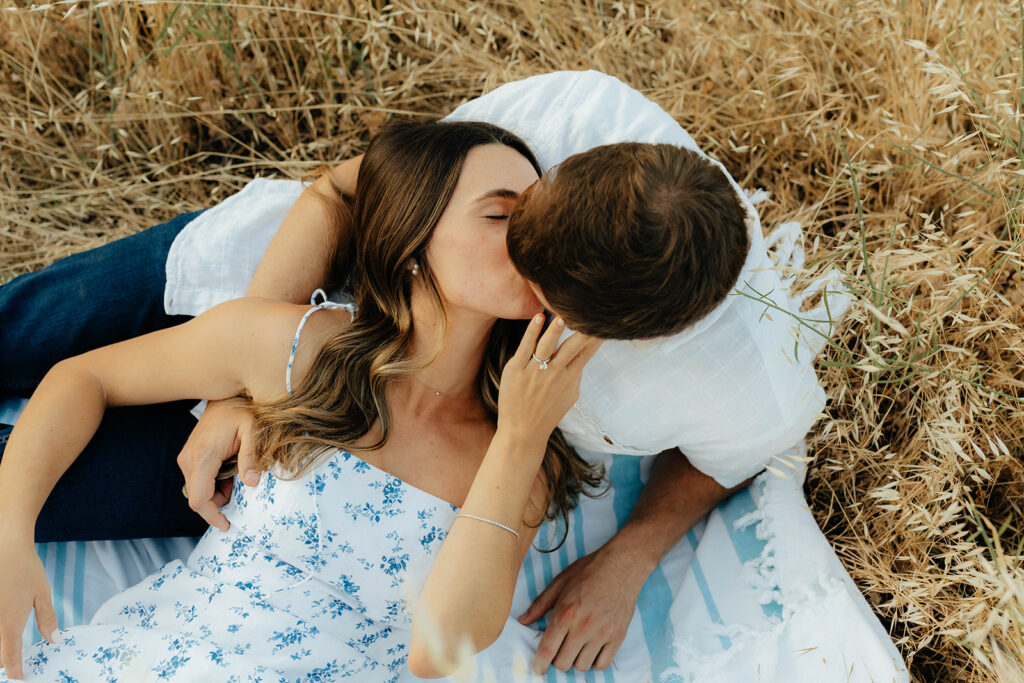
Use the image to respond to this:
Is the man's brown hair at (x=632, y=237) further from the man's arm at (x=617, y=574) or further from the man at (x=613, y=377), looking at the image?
the man's arm at (x=617, y=574)

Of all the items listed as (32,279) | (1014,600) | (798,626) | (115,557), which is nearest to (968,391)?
(1014,600)

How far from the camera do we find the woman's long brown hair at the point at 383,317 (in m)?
1.93

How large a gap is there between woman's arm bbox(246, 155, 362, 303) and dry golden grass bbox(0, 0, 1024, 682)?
0.70 meters

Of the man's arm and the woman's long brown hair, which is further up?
the woman's long brown hair

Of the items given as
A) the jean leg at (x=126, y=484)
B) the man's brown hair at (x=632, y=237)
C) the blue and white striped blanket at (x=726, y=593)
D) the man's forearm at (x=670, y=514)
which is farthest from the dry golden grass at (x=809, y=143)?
the jean leg at (x=126, y=484)

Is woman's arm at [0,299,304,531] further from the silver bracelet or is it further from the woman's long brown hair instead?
the silver bracelet

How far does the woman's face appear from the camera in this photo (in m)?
1.80

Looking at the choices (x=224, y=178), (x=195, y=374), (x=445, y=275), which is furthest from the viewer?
(x=224, y=178)

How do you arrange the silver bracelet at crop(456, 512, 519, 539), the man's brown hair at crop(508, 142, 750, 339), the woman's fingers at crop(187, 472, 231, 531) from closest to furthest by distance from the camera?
the man's brown hair at crop(508, 142, 750, 339) → the silver bracelet at crop(456, 512, 519, 539) → the woman's fingers at crop(187, 472, 231, 531)

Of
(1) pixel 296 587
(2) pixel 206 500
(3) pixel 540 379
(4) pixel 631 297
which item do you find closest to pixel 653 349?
(3) pixel 540 379

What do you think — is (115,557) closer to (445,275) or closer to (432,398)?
(432,398)

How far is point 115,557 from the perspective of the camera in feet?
7.63

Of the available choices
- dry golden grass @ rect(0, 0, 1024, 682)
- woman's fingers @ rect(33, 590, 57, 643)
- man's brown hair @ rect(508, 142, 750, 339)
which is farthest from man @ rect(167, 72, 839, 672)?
woman's fingers @ rect(33, 590, 57, 643)

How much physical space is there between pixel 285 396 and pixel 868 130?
1984mm
